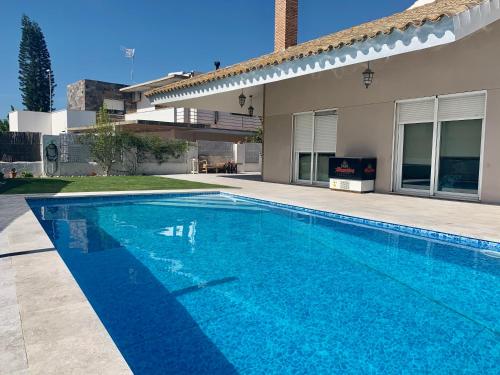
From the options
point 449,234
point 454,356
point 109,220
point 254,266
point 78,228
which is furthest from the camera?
point 109,220

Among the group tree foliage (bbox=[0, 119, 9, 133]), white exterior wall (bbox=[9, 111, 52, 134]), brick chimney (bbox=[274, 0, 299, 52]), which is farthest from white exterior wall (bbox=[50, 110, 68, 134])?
brick chimney (bbox=[274, 0, 299, 52])

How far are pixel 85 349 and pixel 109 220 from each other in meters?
6.06

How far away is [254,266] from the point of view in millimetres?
5023

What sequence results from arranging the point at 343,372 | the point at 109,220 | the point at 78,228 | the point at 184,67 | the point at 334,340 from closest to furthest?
1. the point at 343,372
2. the point at 334,340
3. the point at 78,228
4. the point at 109,220
5. the point at 184,67

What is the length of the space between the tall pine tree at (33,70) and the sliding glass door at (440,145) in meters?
44.6

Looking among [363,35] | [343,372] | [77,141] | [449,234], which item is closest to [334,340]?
[343,372]

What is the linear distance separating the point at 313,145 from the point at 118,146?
31.2 ft

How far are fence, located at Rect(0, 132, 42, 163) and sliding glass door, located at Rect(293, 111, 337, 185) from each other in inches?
675

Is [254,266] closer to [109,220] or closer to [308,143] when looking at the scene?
[109,220]

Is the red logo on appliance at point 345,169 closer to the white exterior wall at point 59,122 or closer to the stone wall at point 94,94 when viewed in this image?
the white exterior wall at point 59,122

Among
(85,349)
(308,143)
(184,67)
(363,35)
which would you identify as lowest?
(85,349)

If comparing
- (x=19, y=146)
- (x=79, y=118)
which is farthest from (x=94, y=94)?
(x=19, y=146)

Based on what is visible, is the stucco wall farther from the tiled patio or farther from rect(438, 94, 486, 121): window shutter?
the tiled patio

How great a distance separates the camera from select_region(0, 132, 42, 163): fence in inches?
884
